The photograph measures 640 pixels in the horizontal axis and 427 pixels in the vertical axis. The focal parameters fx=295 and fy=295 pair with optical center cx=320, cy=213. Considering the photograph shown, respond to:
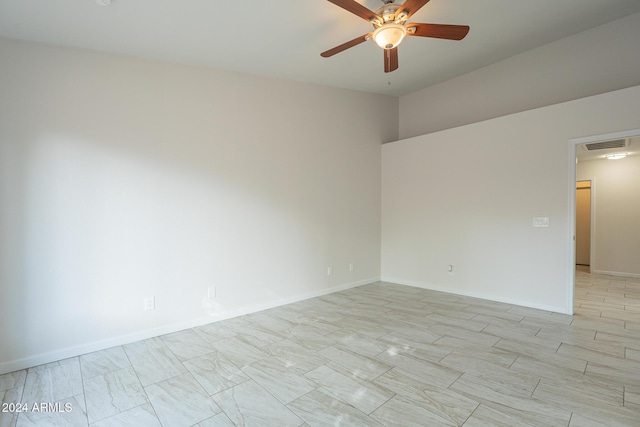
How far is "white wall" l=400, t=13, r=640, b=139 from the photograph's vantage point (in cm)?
346

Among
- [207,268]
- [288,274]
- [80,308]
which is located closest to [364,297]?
[288,274]

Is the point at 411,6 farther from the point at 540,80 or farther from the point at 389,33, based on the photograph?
the point at 540,80

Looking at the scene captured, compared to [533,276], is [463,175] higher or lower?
higher

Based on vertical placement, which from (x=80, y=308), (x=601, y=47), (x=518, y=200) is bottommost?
(x=80, y=308)

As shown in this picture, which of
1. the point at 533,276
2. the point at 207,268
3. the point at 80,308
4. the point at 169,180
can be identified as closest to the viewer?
the point at 80,308

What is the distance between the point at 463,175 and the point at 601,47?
2100 mm

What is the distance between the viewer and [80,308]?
2.86 metres

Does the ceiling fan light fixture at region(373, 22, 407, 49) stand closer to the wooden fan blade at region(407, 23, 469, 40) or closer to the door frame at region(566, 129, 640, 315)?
the wooden fan blade at region(407, 23, 469, 40)

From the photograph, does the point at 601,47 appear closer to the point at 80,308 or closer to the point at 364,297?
the point at 364,297

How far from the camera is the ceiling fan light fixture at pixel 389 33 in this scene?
2357 millimetres

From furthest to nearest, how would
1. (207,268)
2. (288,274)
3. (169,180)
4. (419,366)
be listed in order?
(288,274) < (207,268) < (169,180) < (419,366)

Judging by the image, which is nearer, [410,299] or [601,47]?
[601,47]

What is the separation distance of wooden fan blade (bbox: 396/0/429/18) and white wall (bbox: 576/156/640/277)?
6682 millimetres

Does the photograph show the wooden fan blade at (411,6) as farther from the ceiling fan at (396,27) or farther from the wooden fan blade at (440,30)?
the wooden fan blade at (440,30)
